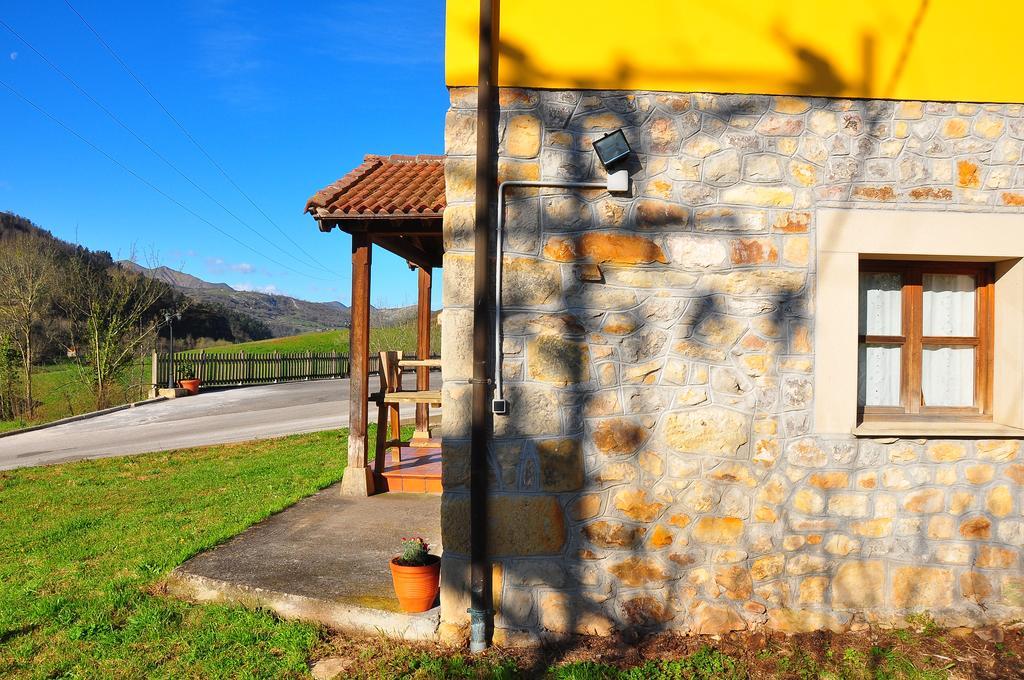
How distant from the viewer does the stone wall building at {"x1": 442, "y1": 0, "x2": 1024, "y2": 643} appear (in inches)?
134

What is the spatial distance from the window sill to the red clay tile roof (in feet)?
13.2

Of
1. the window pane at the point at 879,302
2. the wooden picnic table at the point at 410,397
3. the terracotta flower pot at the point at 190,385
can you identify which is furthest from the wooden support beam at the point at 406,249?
the terracotta flower pot at the point at 190,385

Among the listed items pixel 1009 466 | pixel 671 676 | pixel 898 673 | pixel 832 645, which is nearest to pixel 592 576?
pixel 671 676

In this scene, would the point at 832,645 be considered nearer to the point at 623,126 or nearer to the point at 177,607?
the point at 623,126

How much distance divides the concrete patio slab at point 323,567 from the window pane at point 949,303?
3.24 metres

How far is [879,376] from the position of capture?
378 centimetres

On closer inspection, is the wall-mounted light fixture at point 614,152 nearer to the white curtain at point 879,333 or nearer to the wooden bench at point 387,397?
the white curtain at point 879,333

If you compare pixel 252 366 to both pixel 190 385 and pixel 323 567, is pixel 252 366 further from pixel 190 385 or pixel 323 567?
pixel 323 567

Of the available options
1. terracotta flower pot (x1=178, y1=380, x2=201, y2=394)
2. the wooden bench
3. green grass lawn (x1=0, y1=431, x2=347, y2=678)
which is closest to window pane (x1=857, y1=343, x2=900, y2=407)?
green grass lawn (x1=0, y1=431, x2=347, y2=678)

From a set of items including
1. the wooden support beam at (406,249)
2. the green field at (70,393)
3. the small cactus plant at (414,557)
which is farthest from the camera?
the green field at (70,393)

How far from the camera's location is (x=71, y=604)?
12.9 feet

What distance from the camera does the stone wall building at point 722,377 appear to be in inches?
134

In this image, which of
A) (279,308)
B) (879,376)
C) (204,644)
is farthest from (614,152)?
(279,308)

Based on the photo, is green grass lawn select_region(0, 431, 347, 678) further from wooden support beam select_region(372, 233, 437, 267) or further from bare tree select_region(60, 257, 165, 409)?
bare tree select_region(60, 257, 165, 409)
